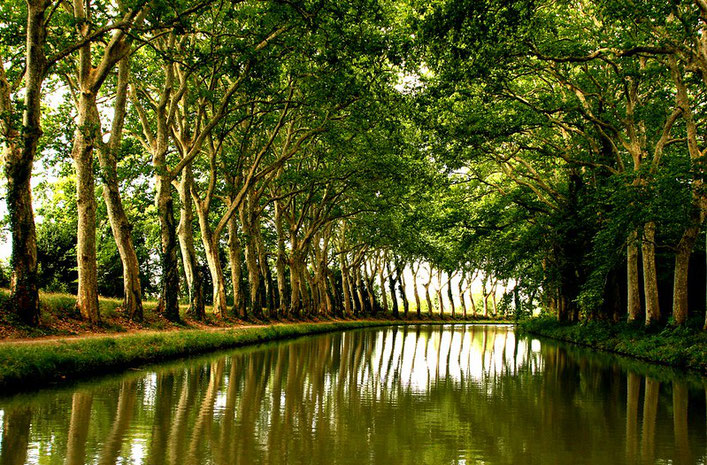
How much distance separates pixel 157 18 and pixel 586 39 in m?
14.6

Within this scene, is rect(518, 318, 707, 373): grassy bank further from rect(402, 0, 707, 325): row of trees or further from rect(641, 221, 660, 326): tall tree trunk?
rect(402, 0, 707, 325): row of trees

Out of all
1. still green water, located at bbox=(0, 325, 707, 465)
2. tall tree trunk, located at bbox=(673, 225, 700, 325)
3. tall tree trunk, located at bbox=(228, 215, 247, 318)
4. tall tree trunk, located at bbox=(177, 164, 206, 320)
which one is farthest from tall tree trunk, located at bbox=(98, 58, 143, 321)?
tall tree trunk, located at bbox=(673, 225, 700, 325)

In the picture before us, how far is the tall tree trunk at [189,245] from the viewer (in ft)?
74.8

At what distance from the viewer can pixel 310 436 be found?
647 centimetres

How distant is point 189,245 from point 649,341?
18.2 meters

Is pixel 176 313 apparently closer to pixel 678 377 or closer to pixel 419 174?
pixel 419 174

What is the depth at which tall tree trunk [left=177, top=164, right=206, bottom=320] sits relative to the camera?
2280 centimetres

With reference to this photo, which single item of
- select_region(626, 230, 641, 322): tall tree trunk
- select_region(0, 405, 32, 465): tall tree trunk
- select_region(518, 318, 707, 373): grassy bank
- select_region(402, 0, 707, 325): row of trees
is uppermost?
select_region(402, 0, 707, 325): row of trees

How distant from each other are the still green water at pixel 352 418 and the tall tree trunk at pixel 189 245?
10260mm

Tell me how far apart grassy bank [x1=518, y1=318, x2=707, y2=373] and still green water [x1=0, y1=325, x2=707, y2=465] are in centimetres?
265

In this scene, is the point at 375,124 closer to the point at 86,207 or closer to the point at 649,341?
the point at 86,207

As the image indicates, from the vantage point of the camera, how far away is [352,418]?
25.1ft

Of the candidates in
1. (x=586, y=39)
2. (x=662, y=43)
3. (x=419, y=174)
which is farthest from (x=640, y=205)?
(x=419, y=174)

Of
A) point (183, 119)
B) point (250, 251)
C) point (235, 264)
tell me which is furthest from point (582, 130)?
point (250, 251)
